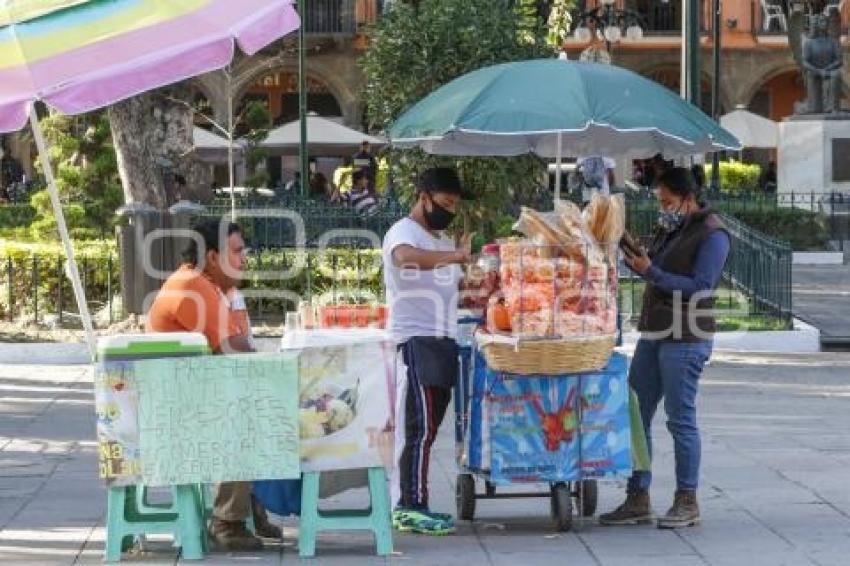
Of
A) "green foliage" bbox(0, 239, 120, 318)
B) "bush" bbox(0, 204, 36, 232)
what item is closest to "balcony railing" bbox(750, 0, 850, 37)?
"bush" bbox(0, 204, 36, 232)

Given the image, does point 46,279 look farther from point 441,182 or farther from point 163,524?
point 163,524

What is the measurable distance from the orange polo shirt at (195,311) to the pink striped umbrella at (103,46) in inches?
39.9

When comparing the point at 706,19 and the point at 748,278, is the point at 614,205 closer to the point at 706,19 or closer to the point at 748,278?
the point at 748,278

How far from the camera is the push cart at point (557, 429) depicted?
9836 mm

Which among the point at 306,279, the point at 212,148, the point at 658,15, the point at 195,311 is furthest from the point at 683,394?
the point at 658,15

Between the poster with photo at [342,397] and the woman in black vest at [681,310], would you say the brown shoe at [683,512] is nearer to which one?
the woman in black vest at [681,310]

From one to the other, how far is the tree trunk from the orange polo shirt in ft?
37.1

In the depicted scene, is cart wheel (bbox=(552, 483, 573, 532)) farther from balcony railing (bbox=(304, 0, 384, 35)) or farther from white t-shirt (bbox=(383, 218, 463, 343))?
balcony railing (bbox=(304, 0, 384, 35))

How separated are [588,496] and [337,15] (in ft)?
140

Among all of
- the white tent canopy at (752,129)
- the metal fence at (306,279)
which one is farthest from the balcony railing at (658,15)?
the metal fence at (306,279)

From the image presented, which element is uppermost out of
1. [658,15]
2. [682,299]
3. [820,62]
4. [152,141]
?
[658,15]

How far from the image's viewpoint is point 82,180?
2320 centimetres

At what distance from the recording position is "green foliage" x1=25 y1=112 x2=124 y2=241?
2292cm

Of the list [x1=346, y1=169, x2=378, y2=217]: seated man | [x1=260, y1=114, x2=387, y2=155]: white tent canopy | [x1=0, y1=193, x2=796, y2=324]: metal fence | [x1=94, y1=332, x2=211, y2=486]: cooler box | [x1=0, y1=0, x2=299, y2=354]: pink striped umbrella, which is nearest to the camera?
[x1=0, y1=0, x2=299, y2=354]: pink striped umbrella
